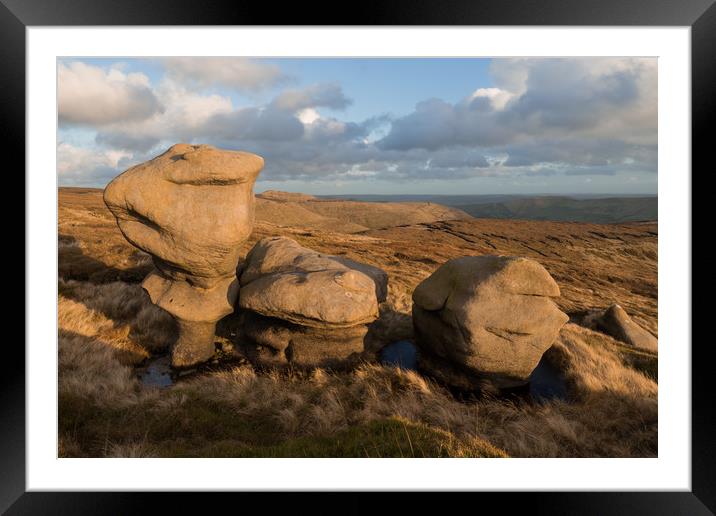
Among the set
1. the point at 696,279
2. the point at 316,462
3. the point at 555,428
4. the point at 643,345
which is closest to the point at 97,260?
the point at 316,462

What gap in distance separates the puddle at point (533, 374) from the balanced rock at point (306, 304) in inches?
45.4

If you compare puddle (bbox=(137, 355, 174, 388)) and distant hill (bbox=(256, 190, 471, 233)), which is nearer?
puddle (bbox=(137, 355, 174, 388))

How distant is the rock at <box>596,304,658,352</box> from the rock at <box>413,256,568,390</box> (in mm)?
7210

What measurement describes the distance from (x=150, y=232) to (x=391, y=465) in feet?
20.1

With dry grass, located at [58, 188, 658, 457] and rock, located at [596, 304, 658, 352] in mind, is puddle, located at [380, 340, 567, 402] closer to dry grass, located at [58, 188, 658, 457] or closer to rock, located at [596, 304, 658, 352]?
dry grass, located at [58, 188, 658, 457]

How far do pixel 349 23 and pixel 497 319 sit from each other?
572 centimetres

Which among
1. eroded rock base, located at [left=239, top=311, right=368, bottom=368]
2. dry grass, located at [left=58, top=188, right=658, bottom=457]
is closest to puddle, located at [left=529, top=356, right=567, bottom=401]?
dry grass, located at [left=58, top=188, right=658, bottom=457]

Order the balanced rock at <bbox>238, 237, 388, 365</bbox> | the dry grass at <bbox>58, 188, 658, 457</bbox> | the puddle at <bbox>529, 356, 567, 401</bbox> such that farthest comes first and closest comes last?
the puddle at <bbox>529, 356, 567, 401</bbox> < the balanced rock at <bbox>238, 237, 388, 365</bbox> < the dry grass at <bbox>58, 188, 658, 457</bbox>

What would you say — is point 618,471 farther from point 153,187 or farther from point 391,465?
point 153,187

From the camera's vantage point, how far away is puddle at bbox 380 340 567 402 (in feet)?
25.4

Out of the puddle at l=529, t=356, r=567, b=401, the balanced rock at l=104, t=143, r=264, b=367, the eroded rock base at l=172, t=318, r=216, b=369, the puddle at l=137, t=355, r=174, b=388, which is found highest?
the balanced rock at l=104, t=143, r=264, b=367

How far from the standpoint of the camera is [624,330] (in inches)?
506

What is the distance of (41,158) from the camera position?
4.75 meters

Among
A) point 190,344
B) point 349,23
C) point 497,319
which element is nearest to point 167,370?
point 190,344
